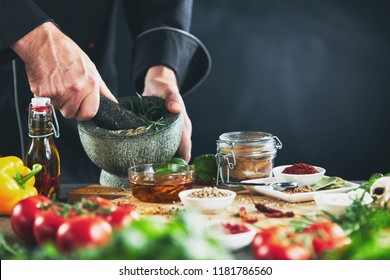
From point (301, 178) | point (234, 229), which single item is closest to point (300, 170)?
point (301, 178)

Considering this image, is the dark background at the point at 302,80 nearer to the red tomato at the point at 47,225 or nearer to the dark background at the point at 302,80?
the dark background at the point at 302,80

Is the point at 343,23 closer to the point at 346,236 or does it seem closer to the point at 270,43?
the point at 270,43

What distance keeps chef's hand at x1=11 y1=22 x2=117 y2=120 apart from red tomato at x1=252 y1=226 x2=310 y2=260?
1054 millimetres

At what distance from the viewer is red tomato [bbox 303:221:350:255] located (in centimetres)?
129

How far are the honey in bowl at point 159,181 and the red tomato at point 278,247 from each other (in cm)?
65

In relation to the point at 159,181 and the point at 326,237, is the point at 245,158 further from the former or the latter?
the point at 326,237

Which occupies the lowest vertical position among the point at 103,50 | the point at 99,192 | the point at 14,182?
the point at 99,192

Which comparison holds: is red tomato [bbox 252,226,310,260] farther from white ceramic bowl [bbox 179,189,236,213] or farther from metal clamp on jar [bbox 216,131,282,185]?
metal clamp on jar [bbox 216,131,282,185]

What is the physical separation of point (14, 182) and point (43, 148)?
0.14 metres

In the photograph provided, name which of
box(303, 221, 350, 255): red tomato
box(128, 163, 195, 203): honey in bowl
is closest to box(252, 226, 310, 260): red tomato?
box(303, 221, 350, 255): red tomato

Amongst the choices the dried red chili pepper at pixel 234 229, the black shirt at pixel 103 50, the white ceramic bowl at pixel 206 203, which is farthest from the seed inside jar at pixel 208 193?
the black shirt at pixel 103 50

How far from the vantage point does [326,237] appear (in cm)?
132
